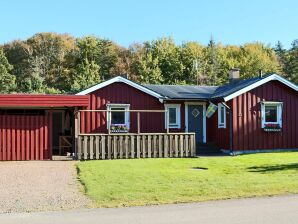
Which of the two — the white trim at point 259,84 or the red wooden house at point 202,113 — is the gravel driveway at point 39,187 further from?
the white trim at point 259,84

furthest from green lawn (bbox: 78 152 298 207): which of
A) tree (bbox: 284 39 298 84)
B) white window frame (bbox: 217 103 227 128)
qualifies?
tree (bbox: 284 39 298 84)

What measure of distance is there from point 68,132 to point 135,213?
15916mm

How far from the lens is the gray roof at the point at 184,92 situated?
24.1 meters

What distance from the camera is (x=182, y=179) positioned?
44.7ft

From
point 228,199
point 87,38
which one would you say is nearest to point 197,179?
point 228,199

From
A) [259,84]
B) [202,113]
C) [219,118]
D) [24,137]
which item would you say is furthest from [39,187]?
[202,113]

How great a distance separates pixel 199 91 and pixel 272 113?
459 centimetres

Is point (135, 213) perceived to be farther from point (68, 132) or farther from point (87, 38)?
point (87, 38)

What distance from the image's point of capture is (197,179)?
13.6m

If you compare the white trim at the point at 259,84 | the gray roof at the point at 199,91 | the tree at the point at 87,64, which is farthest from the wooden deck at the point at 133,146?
the tree at the point at 87,64

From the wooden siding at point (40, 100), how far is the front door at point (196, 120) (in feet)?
21.8

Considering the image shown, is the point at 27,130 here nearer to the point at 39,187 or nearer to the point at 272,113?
the point at 39,187

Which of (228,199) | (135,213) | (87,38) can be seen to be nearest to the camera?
(135,213)

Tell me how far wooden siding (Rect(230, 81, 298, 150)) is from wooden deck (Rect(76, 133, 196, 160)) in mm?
2992
